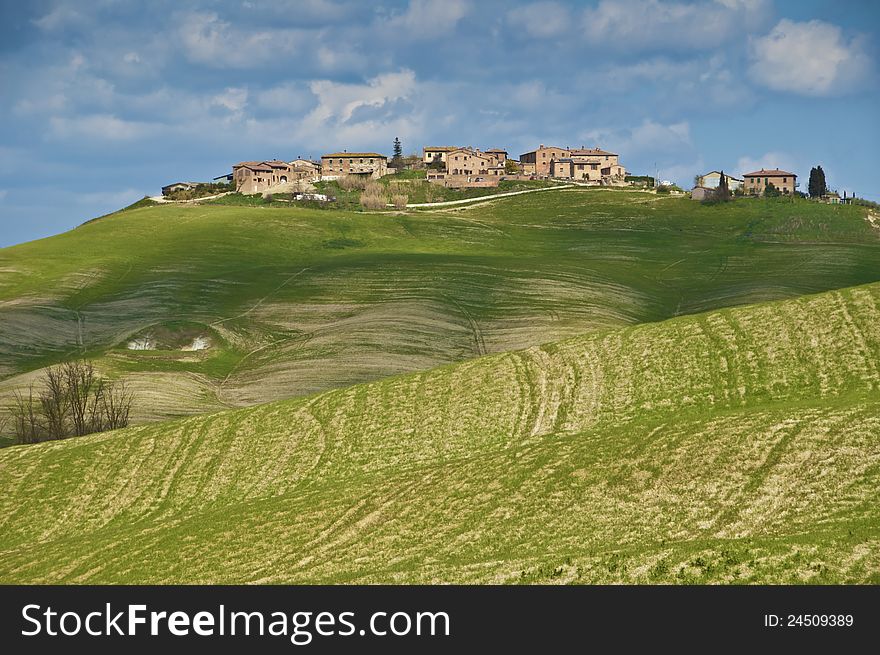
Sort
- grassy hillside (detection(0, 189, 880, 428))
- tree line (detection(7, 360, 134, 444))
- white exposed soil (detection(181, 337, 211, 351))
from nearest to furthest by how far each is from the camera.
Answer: tree line (detection(7, 360, 134, 444)), grassy hillside (detection(0, 189, 880, 428)), white exposed soil (detection(181, 337, 211, 351))

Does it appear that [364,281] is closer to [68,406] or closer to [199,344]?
[199,344]

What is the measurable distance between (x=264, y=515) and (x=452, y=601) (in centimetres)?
2183

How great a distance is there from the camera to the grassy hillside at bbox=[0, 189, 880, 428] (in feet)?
290

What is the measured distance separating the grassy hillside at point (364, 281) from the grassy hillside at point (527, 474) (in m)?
19.4

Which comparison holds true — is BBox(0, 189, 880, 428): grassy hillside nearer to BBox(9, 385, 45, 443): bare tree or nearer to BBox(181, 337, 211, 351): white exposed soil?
BBox(181, 337, 211, 351): white exposed soil

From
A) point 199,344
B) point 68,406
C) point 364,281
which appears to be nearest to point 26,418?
point 68,406

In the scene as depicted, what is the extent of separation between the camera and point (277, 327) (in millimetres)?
100562

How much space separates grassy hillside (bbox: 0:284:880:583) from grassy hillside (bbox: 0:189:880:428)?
19.4 meters

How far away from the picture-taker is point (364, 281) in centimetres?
11819

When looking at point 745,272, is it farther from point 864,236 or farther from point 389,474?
point 389,474

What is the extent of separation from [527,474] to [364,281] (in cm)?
7623

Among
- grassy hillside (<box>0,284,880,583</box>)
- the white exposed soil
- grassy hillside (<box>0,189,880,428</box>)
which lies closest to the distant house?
grassy hillside (<box>0,189,880,428</box>)

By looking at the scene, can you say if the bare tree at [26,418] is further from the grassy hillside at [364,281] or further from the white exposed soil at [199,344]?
the white exposed soil at [199,344]

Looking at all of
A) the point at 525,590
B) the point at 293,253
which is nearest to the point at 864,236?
the point at 293,253
